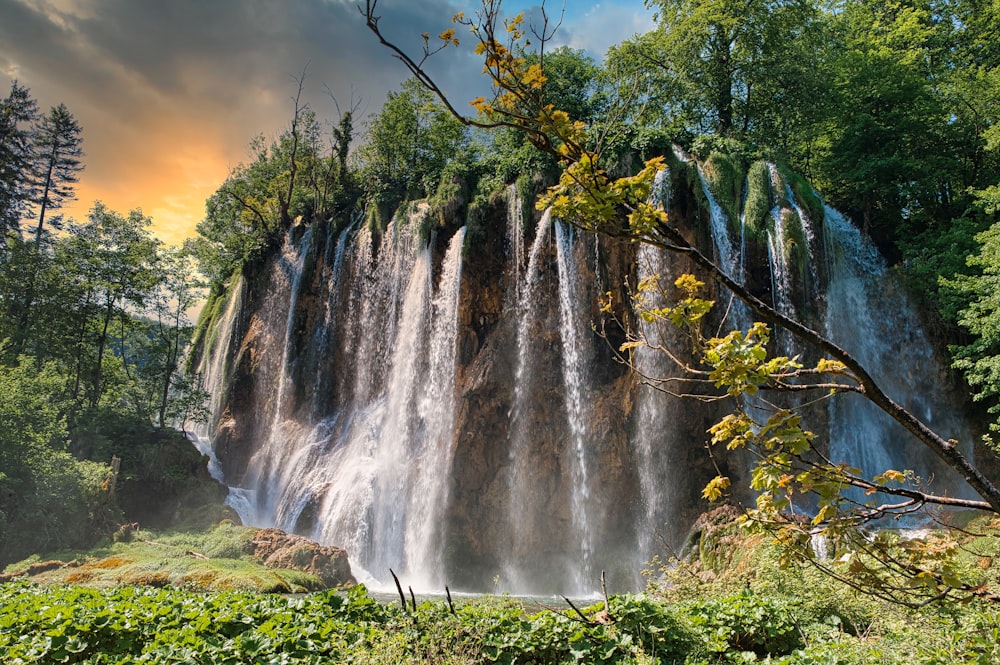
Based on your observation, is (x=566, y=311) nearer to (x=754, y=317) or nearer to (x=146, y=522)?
(x=754, y=317)

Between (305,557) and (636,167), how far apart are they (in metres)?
15.4

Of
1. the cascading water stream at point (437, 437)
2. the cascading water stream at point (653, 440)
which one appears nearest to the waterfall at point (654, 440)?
the cascading water stream at point (653, 440)

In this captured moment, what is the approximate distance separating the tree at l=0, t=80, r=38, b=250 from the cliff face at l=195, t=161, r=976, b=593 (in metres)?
21.4

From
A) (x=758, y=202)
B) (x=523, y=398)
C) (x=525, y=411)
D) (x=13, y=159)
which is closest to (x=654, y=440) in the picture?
(x=525, y=411)

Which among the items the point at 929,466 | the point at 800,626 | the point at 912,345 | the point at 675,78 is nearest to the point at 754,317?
the point at 912,345

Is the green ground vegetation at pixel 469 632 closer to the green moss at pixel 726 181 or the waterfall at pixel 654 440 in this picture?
the waterfall at pixel 654 440

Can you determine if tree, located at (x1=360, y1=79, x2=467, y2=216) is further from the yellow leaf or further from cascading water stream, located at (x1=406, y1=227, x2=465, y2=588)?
the yellow leaf

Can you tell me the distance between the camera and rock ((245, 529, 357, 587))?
52.6 feet

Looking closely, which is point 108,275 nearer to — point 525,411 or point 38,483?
point 38,483

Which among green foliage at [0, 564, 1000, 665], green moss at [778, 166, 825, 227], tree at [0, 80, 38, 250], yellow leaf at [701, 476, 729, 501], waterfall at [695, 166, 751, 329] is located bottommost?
green foliage at [0, 564, 1000, 665]

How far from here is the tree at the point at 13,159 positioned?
104 feet

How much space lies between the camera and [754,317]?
1806cm

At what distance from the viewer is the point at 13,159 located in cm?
3203

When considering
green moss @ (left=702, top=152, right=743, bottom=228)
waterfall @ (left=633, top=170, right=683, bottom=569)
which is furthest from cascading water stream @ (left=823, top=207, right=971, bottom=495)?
waterfall @ (left=633, top=170, right=683, bottom=569)
